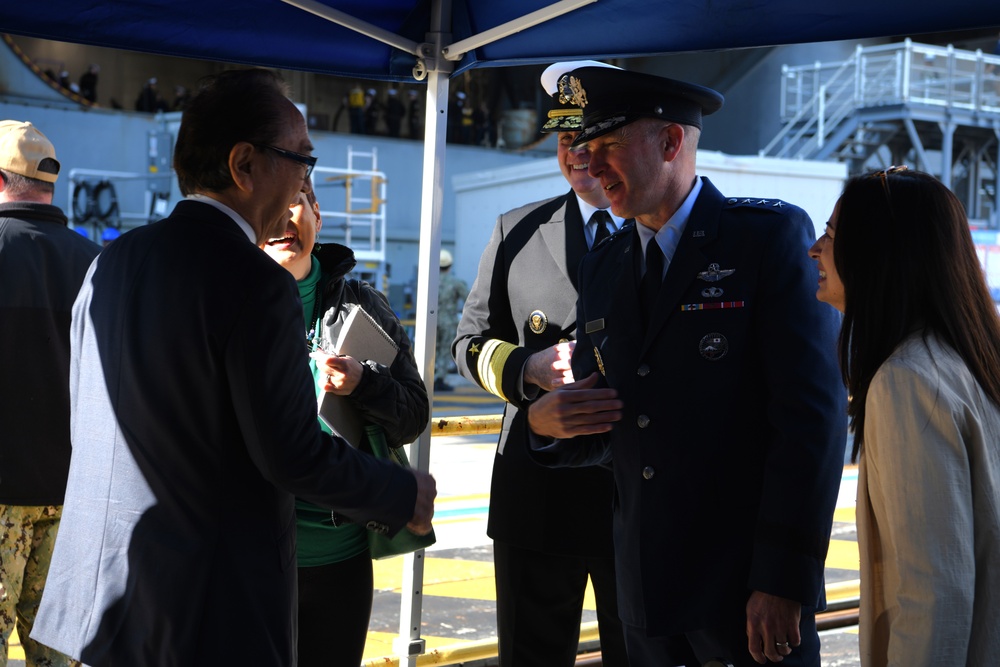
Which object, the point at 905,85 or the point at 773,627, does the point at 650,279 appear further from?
the point at 905,85

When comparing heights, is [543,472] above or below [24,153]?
below

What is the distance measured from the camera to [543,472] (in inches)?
124

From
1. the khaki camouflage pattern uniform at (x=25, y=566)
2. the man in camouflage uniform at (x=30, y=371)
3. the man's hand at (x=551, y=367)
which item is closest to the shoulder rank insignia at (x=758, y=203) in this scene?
the man's hand at (x=551, y=367)

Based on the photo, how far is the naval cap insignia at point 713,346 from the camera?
2320 millimetres

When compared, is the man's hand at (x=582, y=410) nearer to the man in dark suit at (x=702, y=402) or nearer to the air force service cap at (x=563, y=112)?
the man in dark suit at (x=702, y=402)

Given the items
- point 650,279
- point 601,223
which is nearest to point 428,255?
point 601,223

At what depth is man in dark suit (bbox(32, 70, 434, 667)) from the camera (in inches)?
78.0

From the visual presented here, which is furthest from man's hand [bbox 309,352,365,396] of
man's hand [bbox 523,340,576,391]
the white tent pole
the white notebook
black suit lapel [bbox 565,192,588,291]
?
the white tent pole

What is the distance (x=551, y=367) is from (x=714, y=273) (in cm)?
68

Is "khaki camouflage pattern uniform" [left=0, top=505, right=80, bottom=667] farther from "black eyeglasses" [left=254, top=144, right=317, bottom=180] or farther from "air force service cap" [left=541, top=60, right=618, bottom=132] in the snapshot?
"air force service cap" [left=541, top=60, right=618, bottom=132]

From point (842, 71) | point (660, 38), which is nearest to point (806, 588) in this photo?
point (660, 38)

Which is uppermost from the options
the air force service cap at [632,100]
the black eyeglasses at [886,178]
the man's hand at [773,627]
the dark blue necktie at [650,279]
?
the air force service cap at [632,100]

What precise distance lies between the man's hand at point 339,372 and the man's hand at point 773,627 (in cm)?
116

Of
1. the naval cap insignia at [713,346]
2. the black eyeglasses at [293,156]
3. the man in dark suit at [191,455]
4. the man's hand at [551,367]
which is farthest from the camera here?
the man's hand at [551,367]
